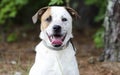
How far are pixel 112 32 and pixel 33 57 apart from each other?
1.78m

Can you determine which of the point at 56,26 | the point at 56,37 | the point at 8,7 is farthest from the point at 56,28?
the point at 8,7

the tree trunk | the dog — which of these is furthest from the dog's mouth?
the tree trunk

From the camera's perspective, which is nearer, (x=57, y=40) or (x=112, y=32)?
(x=57, y=40)

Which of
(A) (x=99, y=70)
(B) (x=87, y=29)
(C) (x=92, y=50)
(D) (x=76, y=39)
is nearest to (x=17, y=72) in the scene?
(A) (x=99, y=70)

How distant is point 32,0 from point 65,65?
5646mm

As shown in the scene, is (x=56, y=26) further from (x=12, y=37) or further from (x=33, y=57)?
(x=12, y=37)

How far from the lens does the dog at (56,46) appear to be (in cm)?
604

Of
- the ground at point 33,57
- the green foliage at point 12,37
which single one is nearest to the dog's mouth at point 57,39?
the ground at point 33,57

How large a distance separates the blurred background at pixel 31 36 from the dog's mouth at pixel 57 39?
162 cm

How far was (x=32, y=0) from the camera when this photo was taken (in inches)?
458

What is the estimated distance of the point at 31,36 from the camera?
11.6 metres

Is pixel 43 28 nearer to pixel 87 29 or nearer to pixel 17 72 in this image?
pixel 17 72

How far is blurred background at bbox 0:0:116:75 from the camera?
813 cm

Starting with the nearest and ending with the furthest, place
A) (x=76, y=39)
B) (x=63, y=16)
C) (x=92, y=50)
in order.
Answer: (x=63, y=16) → (x=92, y=50) → (x=76, y=39)
